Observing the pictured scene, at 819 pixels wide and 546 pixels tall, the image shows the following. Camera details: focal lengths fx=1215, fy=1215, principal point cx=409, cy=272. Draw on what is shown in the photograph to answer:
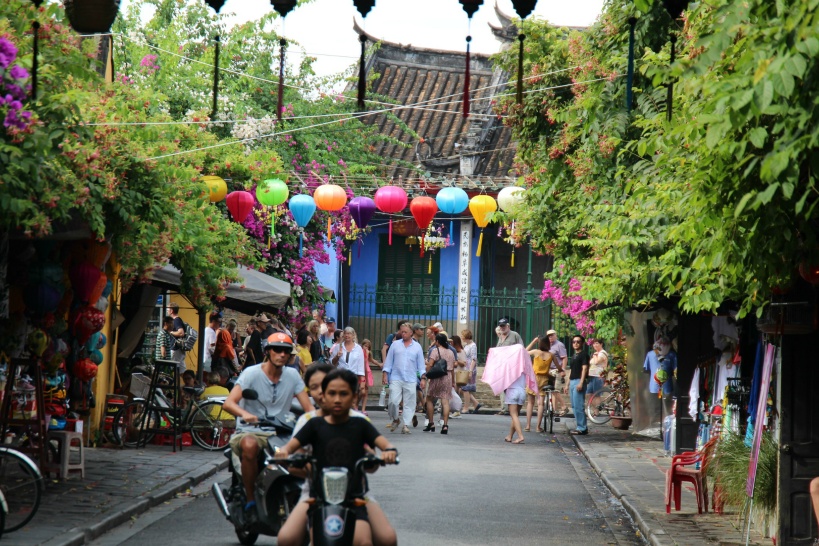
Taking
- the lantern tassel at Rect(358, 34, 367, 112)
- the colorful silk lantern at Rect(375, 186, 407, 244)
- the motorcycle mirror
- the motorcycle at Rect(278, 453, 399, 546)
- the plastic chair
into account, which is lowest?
the plastic chair

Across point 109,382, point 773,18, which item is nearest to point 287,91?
point 109,382

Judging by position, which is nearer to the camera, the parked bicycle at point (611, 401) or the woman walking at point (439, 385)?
the woman walking at point (439, 385)

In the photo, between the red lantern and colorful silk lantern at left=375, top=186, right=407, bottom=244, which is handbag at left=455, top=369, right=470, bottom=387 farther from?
the red lantern

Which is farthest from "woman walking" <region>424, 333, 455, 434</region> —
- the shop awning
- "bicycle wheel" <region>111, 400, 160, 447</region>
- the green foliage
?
"bicycle wheel" <region>111, 400, 160, 447</region>

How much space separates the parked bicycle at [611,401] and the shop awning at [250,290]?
7347mm

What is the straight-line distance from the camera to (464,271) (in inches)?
1375

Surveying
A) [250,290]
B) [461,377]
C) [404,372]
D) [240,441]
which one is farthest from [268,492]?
[461,377]

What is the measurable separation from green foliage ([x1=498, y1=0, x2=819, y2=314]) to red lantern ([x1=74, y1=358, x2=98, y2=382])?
6552mm

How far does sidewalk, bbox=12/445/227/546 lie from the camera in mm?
10423

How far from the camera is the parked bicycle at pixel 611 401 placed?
2594cm

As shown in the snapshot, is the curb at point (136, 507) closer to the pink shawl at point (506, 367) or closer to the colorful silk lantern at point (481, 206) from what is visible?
the pink shawl at point (506, 367)

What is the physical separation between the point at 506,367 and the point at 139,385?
6835 millimetres

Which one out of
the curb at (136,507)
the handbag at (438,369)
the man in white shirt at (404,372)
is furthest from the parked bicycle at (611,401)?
the curb at (136,507)

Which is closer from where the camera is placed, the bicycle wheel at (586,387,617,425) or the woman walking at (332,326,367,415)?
the woman walking at (332,326,367,415)
